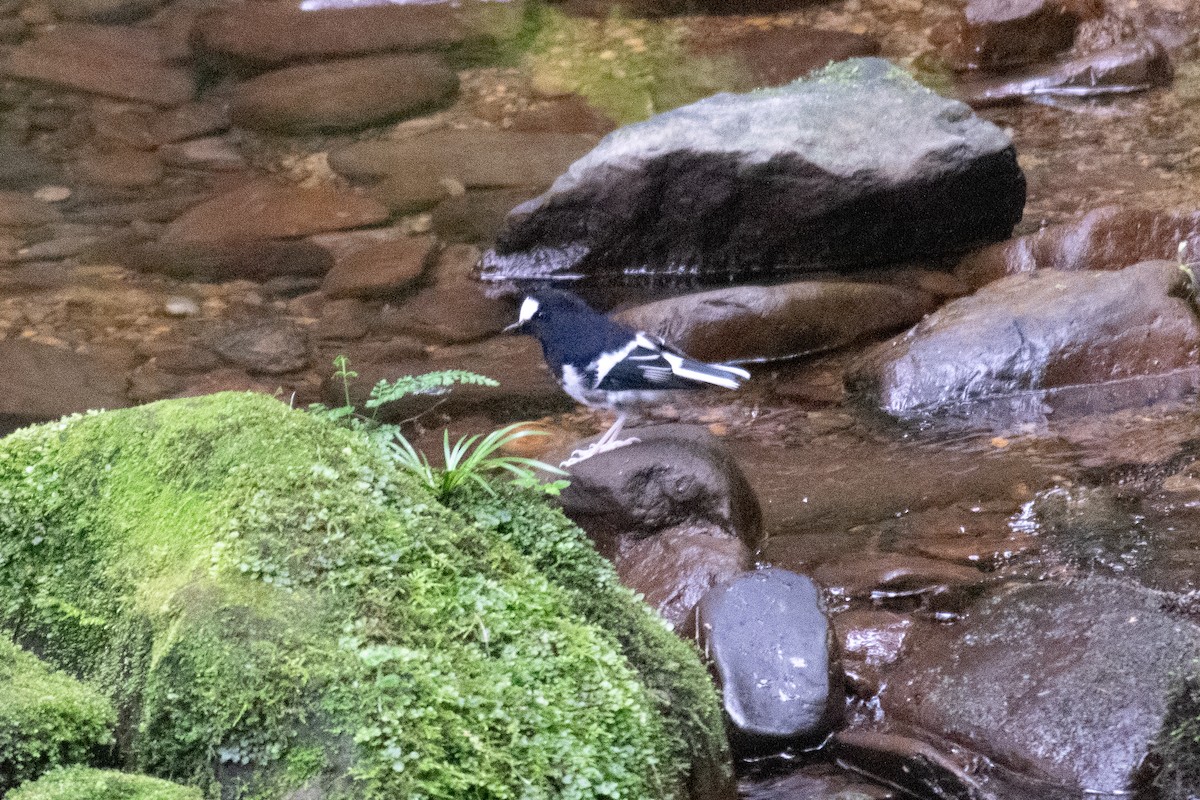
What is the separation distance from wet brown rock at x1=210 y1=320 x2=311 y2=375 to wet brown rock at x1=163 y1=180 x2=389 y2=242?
4.18 feet

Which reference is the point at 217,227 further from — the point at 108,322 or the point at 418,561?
the point at 418,561

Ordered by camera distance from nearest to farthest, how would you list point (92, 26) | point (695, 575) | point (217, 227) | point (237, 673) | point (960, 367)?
point (237, 673) < point (695, 575) < point (960, 367) < point (217, 227) < point (92, 26)

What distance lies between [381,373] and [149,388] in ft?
4.29

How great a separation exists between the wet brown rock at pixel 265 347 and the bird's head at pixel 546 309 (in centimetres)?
200

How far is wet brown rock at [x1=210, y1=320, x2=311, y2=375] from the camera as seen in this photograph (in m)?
6.81

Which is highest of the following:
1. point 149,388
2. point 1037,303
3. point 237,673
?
point 237,673

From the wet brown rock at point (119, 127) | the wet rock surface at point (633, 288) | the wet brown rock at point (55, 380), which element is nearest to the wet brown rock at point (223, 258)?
the wet rock surface at point (633, 288)

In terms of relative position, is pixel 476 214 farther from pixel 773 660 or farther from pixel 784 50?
pixel 773 660

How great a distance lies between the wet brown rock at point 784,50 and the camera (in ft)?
34.2

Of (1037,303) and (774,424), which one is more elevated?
(1037,303)

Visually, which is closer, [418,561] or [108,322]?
[418,561]

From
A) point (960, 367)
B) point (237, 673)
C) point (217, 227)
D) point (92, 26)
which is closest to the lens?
point (237, 673)

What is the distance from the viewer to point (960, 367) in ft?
19.5

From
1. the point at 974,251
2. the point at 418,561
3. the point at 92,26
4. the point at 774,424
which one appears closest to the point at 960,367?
the point at 774,424
